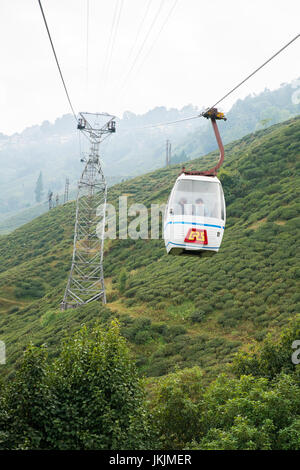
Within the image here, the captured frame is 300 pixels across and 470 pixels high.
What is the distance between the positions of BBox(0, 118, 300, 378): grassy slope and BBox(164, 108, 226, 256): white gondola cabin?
247 inches

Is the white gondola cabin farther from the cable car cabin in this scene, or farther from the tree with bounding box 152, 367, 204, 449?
the tree with bounding box 152, 367, 204, 449

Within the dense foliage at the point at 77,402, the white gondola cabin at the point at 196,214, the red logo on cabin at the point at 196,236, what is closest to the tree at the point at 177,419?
the dense foliage at the point at 77,402

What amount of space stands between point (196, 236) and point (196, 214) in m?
0.86

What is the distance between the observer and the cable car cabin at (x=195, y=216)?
1570 cm

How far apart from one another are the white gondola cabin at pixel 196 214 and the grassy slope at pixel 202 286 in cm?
627

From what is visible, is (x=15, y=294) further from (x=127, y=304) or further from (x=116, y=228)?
(x=127, y=304)

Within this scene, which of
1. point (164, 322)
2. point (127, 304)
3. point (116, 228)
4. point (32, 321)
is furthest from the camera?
point (116, 228)

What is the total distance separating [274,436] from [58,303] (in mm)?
33801

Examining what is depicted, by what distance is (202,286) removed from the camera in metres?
35.1

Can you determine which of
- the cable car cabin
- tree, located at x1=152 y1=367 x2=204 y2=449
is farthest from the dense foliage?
the cable car cabin

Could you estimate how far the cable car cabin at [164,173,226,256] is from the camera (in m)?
15.7

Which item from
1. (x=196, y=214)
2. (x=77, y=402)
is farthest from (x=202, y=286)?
(x=77, y=402)

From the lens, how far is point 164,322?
30.5m
